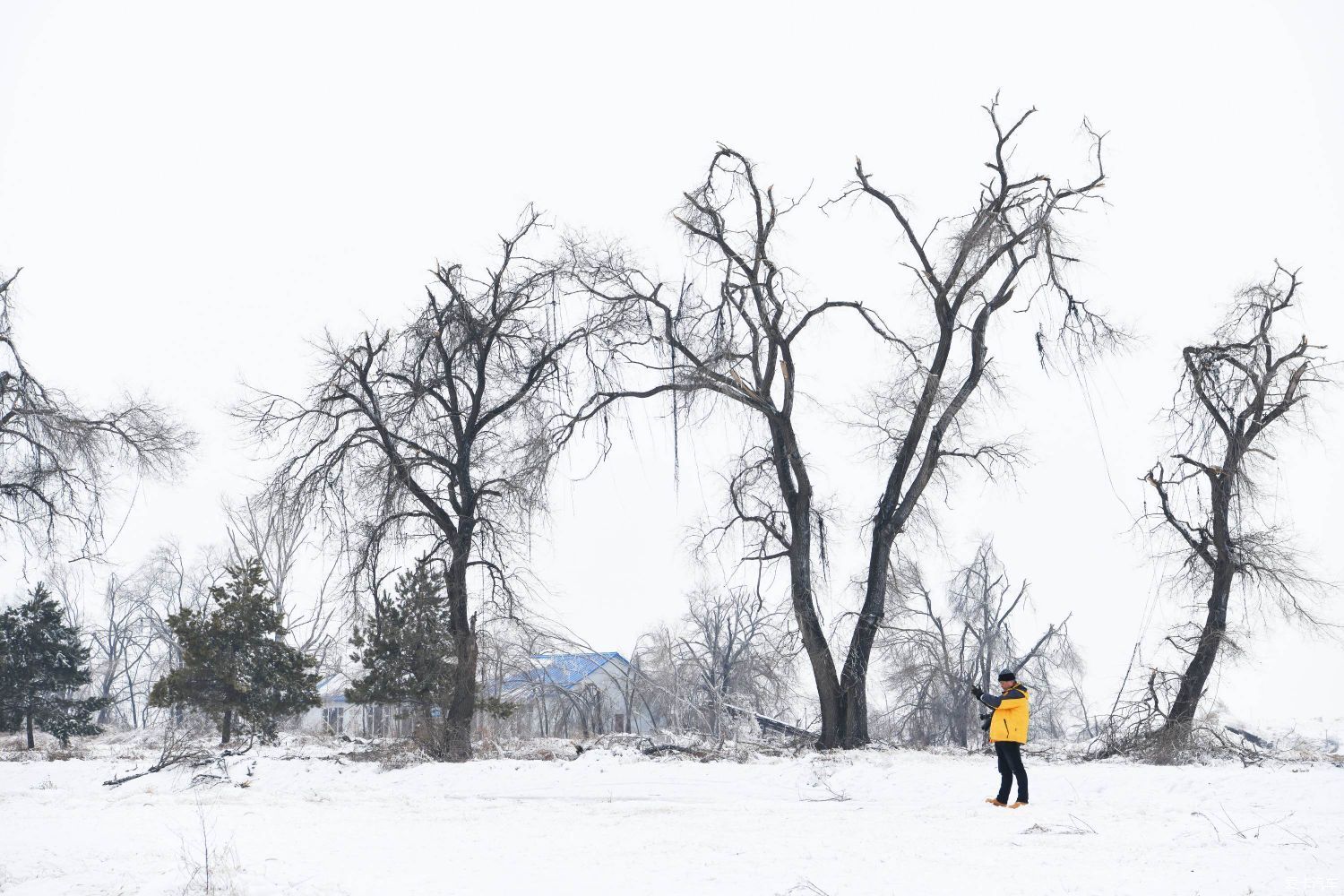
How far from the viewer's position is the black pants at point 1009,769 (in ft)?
32.7

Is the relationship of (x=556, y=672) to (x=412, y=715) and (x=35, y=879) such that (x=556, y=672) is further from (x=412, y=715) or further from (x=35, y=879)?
(x=35, y=879)

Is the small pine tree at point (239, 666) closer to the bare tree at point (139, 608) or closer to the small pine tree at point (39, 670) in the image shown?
the small pine tree at point (39, 670)

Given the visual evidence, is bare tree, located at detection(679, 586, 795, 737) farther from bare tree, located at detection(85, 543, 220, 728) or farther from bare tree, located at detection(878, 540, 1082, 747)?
bare tree, located at detection(85, 543, 220, 728)

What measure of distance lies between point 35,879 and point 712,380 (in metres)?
11.6

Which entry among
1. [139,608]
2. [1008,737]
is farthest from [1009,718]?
[139,608]

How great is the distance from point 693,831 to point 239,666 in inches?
591

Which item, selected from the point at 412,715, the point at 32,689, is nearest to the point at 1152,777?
the point at 412,715

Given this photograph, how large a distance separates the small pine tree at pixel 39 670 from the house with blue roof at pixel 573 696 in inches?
468

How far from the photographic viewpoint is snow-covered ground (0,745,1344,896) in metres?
6.41

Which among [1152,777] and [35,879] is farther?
[1152,777]

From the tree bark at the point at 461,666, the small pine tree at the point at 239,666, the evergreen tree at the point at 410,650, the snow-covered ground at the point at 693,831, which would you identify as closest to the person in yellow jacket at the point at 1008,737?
the snow-covered ground at the point at 693,831

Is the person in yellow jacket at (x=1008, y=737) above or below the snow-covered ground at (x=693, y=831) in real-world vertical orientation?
above

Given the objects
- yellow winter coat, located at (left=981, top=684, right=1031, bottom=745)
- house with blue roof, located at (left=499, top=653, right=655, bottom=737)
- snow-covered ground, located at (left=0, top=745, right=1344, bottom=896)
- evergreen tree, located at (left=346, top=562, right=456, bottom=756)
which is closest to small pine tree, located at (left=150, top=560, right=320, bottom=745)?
evergreen tree, located at (left=346, top=562, right=456, bottom=756)

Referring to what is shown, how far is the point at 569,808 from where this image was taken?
10977mm
